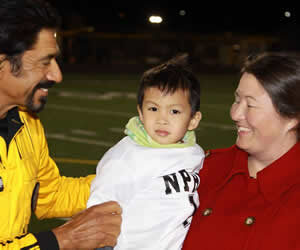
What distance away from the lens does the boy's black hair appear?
275cm

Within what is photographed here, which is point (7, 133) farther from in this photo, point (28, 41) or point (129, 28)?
point (129, 28)

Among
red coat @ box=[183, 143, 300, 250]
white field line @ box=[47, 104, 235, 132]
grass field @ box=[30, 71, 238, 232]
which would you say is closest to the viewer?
red coat @ box=[183, 143, 300, 250]

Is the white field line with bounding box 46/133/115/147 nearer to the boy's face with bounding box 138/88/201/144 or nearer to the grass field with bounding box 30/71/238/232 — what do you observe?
the grass field with bounding box 30/71/238/232

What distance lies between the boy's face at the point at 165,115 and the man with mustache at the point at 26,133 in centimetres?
48

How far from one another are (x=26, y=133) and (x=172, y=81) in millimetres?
831

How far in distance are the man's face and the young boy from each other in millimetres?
488

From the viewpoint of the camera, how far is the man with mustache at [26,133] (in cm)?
241

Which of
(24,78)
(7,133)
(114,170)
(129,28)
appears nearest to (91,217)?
(114,170)

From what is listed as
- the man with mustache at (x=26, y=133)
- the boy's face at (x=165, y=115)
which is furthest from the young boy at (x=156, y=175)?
the man with mustache at (x=26, y=133)

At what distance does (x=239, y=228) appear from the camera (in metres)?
2.42

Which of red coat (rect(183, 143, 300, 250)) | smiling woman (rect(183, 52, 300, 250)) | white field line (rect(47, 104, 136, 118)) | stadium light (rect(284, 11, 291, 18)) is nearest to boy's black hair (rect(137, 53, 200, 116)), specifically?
smiling woman (rect(183, 52, 300, 250))

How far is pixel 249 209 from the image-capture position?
2449 millimetres

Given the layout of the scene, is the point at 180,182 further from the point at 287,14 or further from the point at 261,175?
the point at 287,14

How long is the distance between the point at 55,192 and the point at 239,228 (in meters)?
1.14
